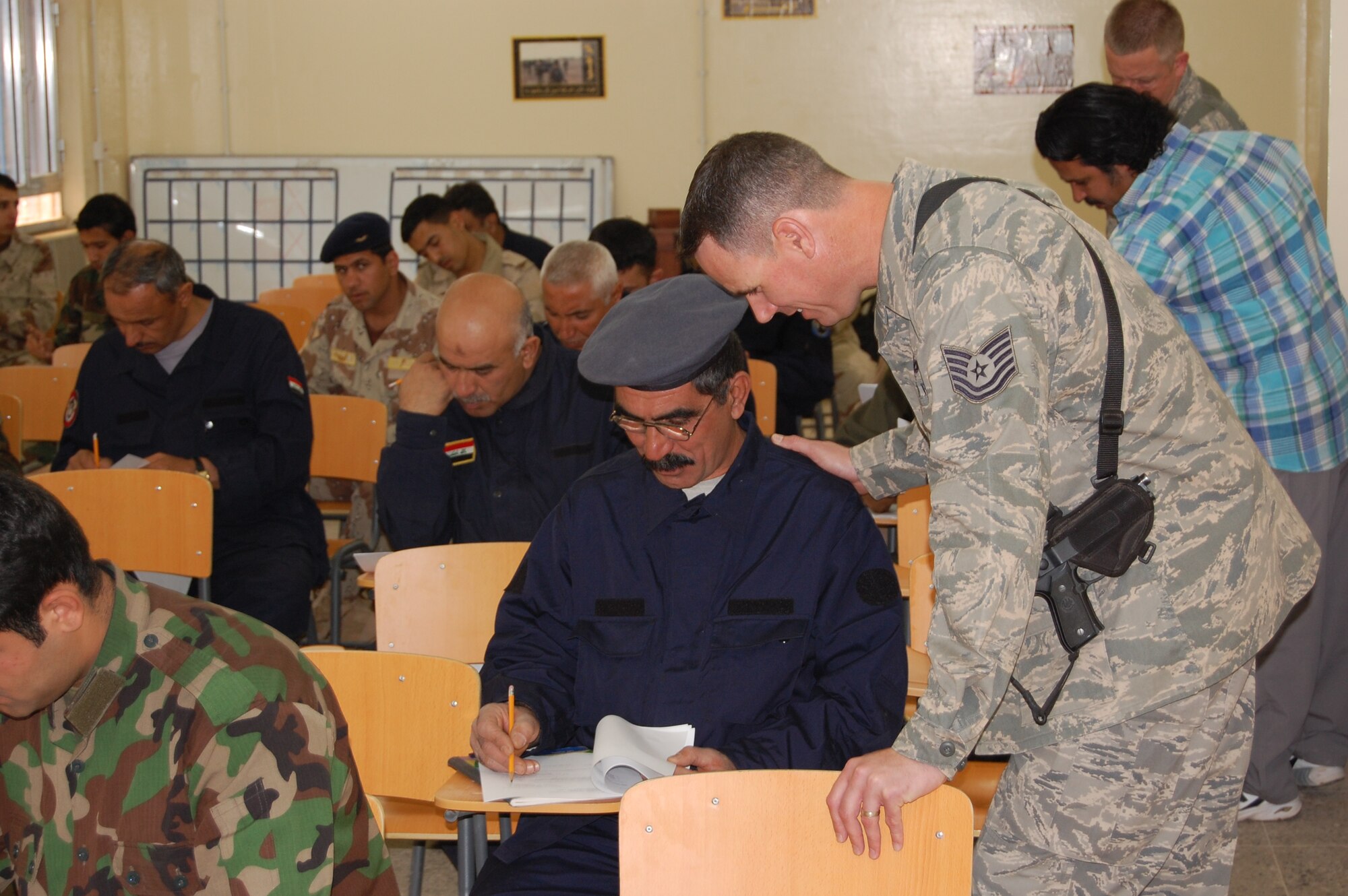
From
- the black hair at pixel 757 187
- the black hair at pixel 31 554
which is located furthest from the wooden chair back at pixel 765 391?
the black hair at pixel 31 554

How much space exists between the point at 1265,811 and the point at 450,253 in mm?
4030

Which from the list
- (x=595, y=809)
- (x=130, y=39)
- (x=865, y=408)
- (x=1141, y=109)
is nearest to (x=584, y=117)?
(x=130, y=39)

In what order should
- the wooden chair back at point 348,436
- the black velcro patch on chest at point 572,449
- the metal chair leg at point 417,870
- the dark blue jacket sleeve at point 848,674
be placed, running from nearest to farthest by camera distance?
the dark blue jacket sleeve at point 848,674 → the metal chair leg at point 417,870 → the black velcro patch on chest at point 572,449 → the wooden chair back at point 348,436

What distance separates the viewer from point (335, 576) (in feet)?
12.5

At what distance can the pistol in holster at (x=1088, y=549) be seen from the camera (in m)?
1.55

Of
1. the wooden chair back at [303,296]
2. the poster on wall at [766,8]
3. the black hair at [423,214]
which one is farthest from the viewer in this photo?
the poster on wall at [766,8]

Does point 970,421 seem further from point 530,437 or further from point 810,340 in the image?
point 810,340

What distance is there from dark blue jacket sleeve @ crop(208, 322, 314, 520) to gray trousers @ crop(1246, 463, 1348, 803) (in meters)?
2.76

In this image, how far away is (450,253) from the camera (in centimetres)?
570

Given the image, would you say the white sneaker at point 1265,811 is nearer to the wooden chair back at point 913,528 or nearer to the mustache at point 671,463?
the wooden chair back at point 913,528

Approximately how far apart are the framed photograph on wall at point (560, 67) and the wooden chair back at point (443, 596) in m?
5.92

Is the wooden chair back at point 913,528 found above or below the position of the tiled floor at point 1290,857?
above

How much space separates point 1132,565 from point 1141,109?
1.55 m

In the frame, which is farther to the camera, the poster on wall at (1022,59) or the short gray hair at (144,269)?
the poster on wall at (1022,59)
